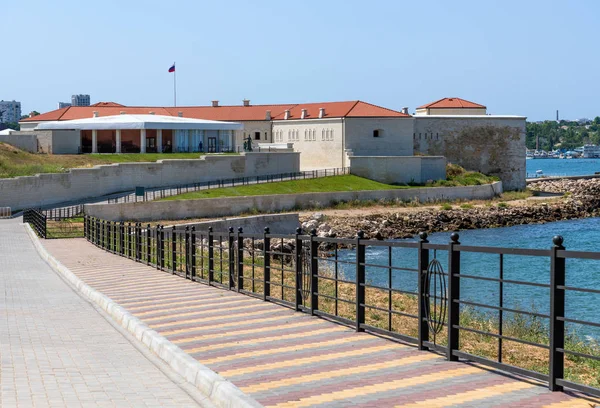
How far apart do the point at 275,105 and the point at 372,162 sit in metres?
21.8

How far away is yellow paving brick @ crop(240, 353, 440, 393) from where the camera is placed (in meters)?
8.65

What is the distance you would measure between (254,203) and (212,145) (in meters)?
18.3

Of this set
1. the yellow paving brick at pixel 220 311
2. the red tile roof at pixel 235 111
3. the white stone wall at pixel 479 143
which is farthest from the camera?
the white stone wall at pixel 479 143

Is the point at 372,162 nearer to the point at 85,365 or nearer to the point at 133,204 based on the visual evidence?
the point at 133,204

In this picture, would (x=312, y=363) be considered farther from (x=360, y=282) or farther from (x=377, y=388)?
(x=360, y=282)

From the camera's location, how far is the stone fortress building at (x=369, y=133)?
3300 inches

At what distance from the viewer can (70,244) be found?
113 feet

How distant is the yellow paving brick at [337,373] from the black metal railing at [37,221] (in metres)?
30.5

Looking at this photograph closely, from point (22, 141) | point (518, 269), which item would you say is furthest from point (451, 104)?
point (518, 269)

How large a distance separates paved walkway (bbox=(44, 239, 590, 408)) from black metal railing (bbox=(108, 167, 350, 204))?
4388 cm

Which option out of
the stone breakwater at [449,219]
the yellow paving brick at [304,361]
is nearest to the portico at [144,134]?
the stone breakwater at [449,219]

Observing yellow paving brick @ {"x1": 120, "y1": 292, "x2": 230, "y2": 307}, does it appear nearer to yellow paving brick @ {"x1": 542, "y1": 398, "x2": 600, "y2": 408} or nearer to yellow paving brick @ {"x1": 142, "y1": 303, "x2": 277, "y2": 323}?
yellow paving brick @ {"x1": 142, "y1": 303, "x2": 277, "y2": 323}

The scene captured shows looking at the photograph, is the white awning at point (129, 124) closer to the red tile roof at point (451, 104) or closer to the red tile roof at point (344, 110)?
the red tile roof at point (344, 110)

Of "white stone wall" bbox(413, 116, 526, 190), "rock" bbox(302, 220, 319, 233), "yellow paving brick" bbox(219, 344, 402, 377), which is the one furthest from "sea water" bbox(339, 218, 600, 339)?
"white stone wall" bbox(413, 116, 526, 190)
